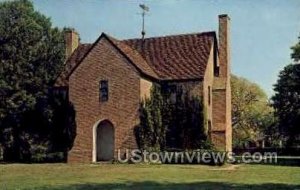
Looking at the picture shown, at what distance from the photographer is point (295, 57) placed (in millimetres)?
56406

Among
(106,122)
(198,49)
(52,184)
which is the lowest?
(52,184)

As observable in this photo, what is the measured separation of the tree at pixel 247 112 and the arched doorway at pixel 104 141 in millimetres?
48132

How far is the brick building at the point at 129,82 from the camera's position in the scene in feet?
135

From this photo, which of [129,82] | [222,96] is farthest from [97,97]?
[222,96]

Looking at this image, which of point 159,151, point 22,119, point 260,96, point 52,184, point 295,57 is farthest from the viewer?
point 260,96

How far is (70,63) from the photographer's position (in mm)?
47531

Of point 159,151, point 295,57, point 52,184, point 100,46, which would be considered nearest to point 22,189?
point 52,184

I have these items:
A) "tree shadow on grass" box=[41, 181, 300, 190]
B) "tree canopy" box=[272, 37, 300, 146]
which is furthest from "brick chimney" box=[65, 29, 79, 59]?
"tree shadow on grass" box=[41, 181, 300, 190]

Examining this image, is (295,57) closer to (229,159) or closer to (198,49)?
(198,49)

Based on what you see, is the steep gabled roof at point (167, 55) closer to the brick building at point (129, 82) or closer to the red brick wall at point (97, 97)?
the brick building at point (129, 82)

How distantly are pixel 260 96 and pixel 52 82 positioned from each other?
178ft

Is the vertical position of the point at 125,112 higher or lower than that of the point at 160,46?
lower

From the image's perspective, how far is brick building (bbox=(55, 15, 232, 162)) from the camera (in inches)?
1620

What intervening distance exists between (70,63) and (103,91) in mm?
7171
